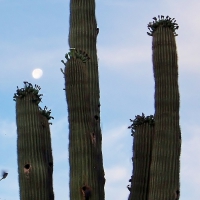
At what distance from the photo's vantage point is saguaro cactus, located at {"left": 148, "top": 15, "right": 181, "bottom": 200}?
12.4m

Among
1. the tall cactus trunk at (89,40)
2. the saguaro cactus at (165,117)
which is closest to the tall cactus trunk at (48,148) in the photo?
the tall cactus trunk at (89,40)

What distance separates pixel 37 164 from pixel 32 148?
12.6 inches

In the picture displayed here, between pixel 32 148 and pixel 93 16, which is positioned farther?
pixel 93 16

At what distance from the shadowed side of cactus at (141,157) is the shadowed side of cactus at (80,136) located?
813 mm

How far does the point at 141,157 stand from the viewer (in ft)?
43.2

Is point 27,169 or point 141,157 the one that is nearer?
point 27,169

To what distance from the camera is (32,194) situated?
12.5 metres

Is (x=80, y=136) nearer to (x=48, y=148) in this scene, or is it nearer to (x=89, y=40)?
(x=48, y=148)

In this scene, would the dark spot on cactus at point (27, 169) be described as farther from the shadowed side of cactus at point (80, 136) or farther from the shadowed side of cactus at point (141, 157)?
the shadowed side of cactus at point (141, 157)

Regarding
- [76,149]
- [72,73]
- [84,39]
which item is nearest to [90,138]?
[76,149]

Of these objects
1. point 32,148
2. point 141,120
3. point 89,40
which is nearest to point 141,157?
point 141,120

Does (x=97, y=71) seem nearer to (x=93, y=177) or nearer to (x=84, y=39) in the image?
(x=84, y=39)

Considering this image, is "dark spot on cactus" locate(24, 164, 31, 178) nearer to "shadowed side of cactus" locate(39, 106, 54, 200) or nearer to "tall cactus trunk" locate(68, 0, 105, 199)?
"shadowed side of cactus" locate(39, 106, 54, 200)

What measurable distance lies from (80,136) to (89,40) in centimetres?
246
